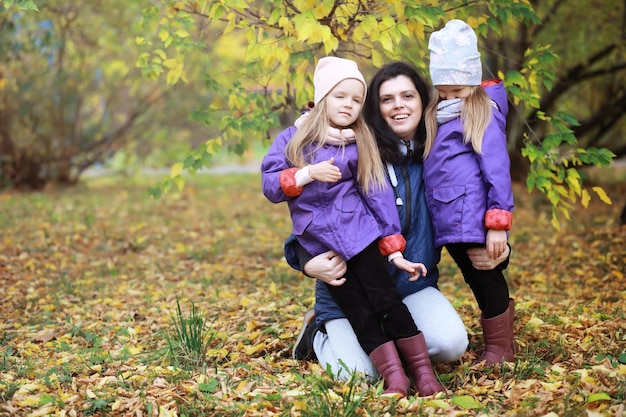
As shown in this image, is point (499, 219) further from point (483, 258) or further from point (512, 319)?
point (512, 319)

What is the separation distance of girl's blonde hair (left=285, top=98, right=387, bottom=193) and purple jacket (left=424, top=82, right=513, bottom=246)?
259mm

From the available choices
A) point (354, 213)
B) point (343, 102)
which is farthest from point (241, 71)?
point (354, 213)

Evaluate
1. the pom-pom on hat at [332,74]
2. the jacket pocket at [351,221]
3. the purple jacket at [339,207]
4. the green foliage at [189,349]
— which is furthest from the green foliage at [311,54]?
the green foliage at [189,349]

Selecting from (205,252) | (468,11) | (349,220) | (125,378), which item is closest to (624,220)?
(468,11)

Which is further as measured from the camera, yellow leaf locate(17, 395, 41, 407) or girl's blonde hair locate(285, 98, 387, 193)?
girl's blonde hair locate(285, 98, 387, 193)

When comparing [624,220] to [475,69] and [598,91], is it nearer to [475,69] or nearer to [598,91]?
[475,69]

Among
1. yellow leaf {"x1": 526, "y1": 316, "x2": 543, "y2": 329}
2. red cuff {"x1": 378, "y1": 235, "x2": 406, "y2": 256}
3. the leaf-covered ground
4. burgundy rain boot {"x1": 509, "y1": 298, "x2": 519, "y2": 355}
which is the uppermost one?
red cuff {"x1": 378, "y1": 235, "x2": 406, "y2": 256}

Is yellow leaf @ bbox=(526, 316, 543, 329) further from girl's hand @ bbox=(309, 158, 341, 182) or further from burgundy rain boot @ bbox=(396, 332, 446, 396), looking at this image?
girl's hand @ bbox=(309, 158, 341, 182)

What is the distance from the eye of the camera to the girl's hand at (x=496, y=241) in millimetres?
2924

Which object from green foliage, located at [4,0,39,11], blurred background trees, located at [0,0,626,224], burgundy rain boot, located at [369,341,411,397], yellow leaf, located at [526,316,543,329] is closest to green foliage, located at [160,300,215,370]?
burgundy rain boot, located at [369,341,411,397]

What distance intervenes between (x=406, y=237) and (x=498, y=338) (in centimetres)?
64

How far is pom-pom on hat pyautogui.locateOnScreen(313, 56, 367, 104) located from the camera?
9.90ft

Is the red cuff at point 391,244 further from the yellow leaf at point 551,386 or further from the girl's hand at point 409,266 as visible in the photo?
the yellow leaf at point 551,386

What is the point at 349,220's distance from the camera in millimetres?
2959
